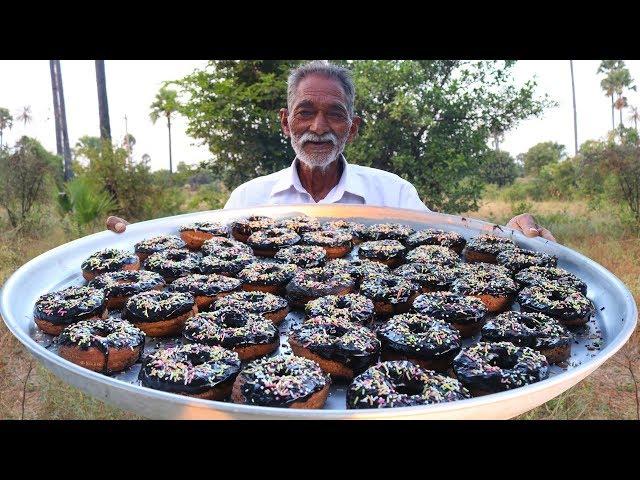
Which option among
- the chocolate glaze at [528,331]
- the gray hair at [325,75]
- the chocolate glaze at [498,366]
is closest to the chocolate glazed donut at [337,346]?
the chocolate glaze at [498,366]

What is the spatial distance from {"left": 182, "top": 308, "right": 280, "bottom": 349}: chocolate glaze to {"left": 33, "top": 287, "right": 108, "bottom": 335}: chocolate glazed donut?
0.72 m

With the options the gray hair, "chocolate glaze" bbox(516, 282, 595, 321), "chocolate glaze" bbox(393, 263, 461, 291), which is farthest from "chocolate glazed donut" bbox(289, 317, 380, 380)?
the gray hair

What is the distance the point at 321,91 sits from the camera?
5957 mm

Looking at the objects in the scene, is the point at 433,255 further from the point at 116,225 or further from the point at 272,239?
the point at 116,225

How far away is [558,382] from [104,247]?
13.5 feet

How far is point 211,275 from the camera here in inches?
172

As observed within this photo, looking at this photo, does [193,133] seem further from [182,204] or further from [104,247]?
[104,247]

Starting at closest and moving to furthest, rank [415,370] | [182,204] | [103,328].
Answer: [415,370], [103,328], [182,204]

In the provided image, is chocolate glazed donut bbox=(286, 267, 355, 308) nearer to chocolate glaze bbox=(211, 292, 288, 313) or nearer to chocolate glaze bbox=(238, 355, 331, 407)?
chocolate glaze bbox=(211, 292, 288, 313)

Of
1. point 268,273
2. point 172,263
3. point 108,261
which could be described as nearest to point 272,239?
point 268,273

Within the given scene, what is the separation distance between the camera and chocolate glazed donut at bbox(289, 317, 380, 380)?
10.3ft

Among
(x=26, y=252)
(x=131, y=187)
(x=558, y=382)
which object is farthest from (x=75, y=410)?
(x=131, y=187)

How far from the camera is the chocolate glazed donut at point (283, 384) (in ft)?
8.85

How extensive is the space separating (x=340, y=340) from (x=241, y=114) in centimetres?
1156
